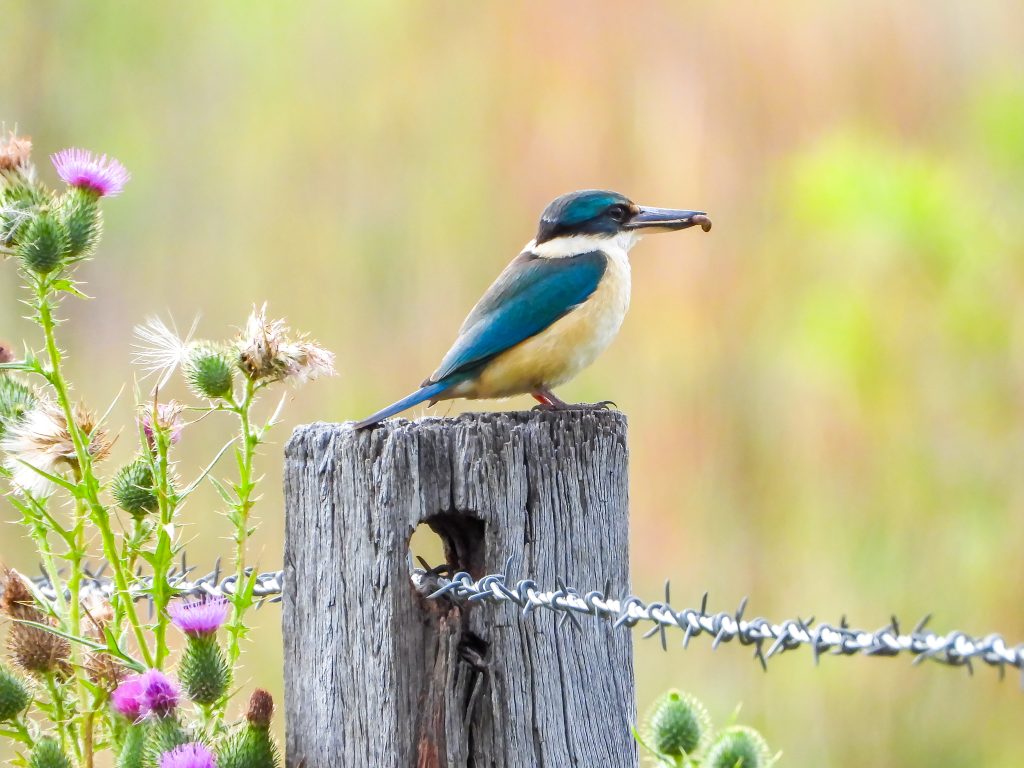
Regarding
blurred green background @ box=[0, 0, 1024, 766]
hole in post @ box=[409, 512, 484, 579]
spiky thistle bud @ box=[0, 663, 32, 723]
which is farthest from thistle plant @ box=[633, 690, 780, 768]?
blurred green background @ box=[0, 0, 1024, 766]

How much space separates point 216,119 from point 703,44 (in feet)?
9.55

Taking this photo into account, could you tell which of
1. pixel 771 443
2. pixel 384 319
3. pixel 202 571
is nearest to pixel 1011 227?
pixel 771 443

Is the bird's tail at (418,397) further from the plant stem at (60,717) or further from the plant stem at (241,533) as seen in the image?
the plant stem at (60,717)

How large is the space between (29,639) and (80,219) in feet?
2.60

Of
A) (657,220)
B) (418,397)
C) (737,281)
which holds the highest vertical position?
(737,281)

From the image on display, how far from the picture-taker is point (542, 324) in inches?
127

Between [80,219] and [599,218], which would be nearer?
[80,219]

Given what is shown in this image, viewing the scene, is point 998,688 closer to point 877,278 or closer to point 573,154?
point 877,278

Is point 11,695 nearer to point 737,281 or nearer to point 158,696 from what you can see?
point 158,696

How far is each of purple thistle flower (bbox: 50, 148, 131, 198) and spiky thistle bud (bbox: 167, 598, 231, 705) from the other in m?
0.84

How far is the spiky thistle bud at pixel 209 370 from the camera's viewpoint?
2.33m

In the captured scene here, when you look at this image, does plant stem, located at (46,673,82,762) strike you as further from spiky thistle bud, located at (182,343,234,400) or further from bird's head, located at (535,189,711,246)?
bird's head, located at (535,189,711,246)

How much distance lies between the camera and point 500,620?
2094 millimetres

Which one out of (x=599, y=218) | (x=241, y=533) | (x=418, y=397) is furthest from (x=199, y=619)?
(x=599, y=218)
